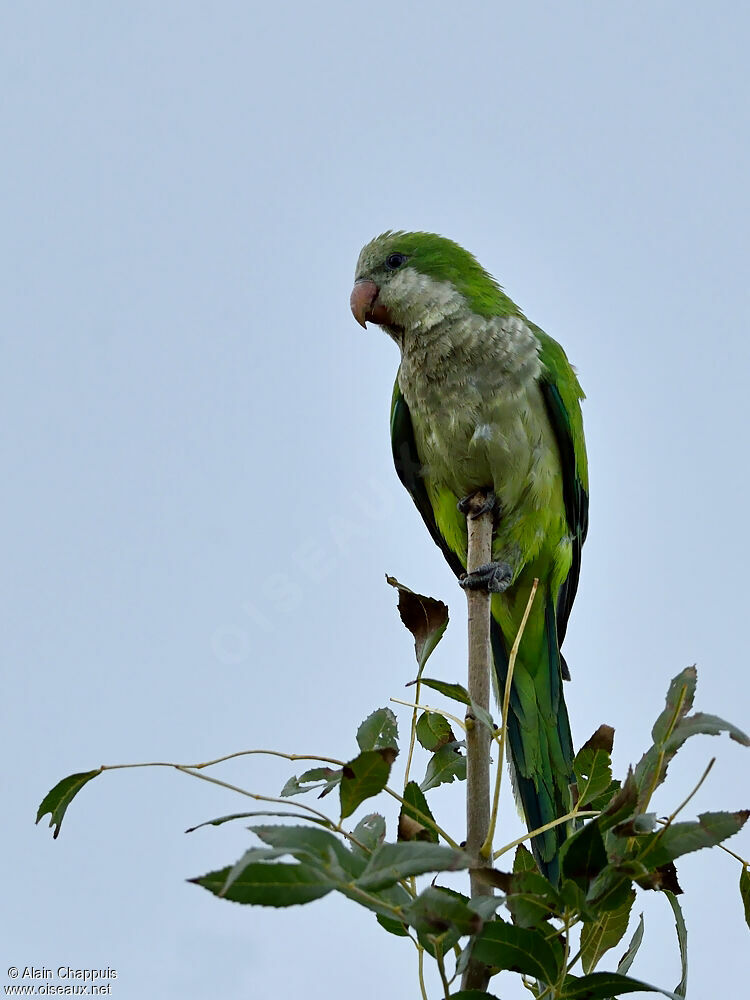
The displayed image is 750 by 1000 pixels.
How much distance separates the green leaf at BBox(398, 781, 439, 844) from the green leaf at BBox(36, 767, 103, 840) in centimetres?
53

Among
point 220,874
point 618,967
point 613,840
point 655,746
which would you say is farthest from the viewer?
point 618,967

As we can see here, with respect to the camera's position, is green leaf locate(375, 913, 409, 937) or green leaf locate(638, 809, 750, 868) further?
green leaf locate(375, 913, 409, 937)

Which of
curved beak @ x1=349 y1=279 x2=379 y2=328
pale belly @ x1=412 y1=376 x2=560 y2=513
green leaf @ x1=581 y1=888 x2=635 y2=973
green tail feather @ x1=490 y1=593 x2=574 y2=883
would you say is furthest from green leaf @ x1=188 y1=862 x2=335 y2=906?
curved beak @ x1=349 y1=279 x2=379 y2=328

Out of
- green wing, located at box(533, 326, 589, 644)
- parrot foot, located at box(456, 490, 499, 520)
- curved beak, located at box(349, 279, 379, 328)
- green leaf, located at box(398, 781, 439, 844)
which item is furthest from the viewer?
curved beak, located at box(349, 279, 379, 328)

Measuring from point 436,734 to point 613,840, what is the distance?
0.58 meters

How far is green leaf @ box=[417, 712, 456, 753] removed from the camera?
1987mm

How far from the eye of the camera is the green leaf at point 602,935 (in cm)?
163

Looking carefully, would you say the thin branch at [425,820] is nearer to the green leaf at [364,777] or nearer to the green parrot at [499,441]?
the green leaf at [364,777]

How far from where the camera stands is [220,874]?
1.21 m

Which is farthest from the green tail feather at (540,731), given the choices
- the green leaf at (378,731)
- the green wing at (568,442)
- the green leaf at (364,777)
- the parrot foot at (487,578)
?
the green leaf at (364,777)

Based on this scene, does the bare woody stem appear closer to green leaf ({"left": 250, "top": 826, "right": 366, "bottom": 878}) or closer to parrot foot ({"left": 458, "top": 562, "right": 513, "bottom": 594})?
parrot foot ({"left": 458, "top": 562, "right": 513, "bottom": 594})

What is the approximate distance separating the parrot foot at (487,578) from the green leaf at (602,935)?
78 cm

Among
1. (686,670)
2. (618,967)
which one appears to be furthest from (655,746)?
(618,967)

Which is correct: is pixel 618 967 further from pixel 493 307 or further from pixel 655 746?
pixel 493 307
